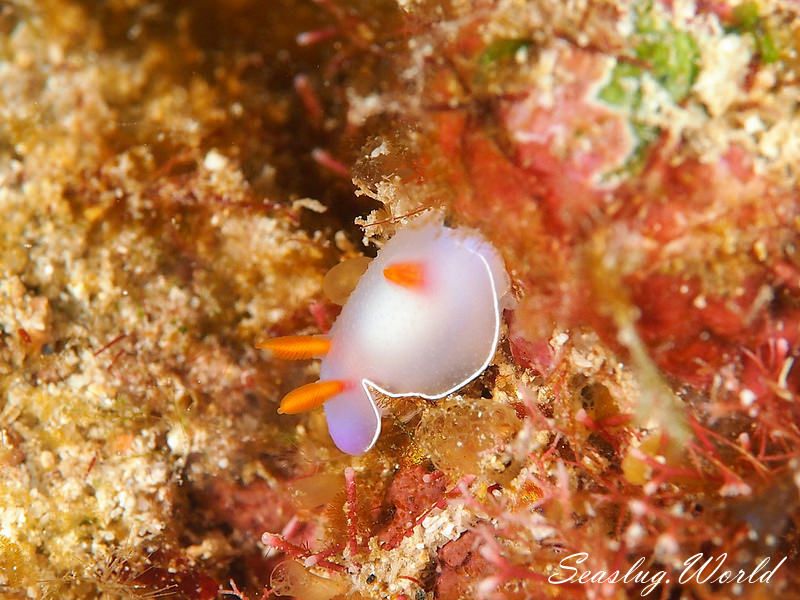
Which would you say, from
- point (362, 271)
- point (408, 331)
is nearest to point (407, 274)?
point (408, 331)

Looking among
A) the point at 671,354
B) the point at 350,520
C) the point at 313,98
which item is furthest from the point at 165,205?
the point at 671,354

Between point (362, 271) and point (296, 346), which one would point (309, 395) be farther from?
point (362, 271)

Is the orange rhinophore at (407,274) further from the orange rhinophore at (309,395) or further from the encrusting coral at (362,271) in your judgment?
the orange rhinophore at (309,395)

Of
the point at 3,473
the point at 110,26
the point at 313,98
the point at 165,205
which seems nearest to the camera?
the point at 110,26

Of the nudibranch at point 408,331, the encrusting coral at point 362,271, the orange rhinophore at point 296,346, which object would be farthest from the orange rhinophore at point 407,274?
the orange rhinophore at point 296,346

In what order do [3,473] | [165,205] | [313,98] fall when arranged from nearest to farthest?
1. [313,98]
2. [165,205]
3. [3,473]

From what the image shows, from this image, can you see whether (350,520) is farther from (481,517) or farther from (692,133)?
(692,133)

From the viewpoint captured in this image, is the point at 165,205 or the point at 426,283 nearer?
the point at 426,283
